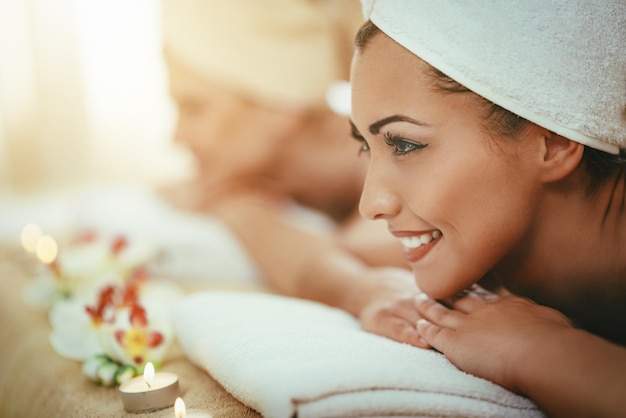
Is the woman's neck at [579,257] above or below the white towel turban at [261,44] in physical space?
below

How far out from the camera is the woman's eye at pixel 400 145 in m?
1.03

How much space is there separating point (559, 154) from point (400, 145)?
0.84 ft

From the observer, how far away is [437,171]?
1.01m

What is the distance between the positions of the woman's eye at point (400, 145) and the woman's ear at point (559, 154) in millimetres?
203

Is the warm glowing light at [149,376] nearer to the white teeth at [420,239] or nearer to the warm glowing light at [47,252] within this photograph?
the white teeth at [420,239]

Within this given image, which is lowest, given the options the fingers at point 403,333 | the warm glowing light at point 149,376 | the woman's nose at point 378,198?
the warm glowing light at point 149,376

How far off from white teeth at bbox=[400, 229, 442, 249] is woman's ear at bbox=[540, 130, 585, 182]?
0.68 feet

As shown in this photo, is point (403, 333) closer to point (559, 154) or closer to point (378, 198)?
point (378, 198)

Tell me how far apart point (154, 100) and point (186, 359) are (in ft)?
7.36

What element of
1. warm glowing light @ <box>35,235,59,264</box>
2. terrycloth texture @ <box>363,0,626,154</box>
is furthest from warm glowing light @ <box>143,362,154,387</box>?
warm glowing light @ <box>35,235,59,264</box>

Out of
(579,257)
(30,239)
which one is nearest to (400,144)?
(579,257)

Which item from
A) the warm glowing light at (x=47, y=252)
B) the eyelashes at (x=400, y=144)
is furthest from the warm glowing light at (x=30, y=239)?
the eyelashes at (x=400, y=144)

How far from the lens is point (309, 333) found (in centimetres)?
104

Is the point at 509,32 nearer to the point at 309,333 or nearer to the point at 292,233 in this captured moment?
the point at 309,333
